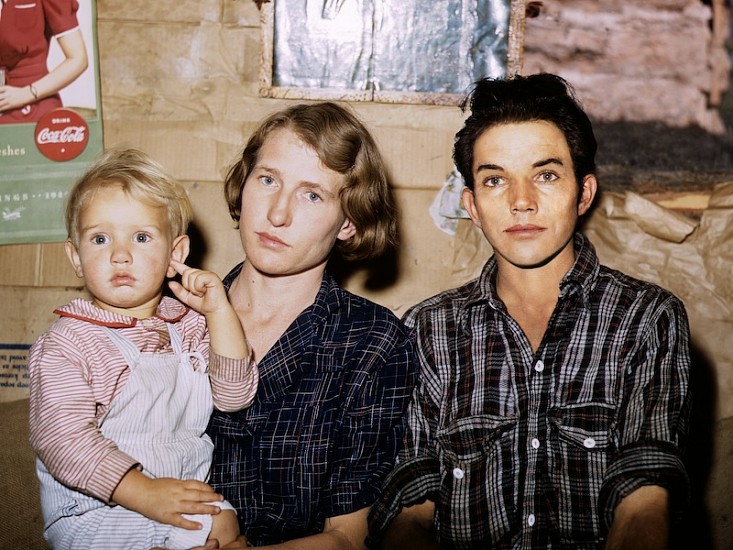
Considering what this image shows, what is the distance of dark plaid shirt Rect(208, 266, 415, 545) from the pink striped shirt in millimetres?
97

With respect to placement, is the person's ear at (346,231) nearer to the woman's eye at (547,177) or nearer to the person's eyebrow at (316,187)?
the person's eyebrow at (316,187)

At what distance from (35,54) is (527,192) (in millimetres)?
1670

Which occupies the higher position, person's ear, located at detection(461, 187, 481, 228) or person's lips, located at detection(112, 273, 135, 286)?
person's ear, located at detection(461, 187, 481, 228)

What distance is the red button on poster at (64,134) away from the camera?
250cm

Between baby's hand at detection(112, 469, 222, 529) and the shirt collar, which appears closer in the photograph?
baby's hand at detection(112, 469, 222, 529)

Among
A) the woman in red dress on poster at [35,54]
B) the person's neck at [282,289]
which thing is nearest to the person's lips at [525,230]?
the person's neck at [282,289]

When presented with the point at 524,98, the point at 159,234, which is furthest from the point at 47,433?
the point at 524,98

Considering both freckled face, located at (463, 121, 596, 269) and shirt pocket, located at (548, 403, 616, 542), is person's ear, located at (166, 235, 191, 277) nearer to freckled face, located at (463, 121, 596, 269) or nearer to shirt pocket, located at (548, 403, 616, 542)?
freckled face, located at (463, 121, 596, 269)

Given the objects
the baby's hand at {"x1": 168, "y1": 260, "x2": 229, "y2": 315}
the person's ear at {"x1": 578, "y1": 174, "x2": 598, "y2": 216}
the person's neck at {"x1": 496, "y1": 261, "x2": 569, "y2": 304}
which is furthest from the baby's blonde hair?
the person's ear at {"x1": 578, "y1": 174, "x2": 598, "y2": 216}

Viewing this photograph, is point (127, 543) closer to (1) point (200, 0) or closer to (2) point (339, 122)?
(2) point (339, 122)

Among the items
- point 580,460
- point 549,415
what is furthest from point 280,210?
point 580,460

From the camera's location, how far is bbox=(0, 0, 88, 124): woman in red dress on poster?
8.11 ft

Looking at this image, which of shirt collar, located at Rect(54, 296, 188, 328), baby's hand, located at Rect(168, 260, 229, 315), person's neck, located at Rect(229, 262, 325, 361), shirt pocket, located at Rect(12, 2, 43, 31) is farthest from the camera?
shirt pocket, located at Rect(12, 2, 43, 31)

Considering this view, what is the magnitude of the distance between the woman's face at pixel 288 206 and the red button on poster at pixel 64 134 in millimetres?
817
